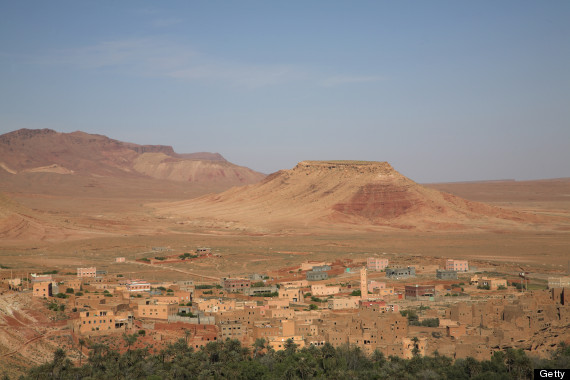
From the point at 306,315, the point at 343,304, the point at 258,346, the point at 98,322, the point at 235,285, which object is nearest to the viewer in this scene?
the point at 258,346

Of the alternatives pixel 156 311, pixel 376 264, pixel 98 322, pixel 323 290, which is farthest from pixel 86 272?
pixel 376 264

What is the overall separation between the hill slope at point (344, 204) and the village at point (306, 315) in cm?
6774

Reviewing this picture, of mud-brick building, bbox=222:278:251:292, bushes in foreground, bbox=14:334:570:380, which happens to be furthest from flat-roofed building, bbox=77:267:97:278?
bushes in foreground, bbox=14:334:570:380

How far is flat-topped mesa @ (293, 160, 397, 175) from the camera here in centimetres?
15388

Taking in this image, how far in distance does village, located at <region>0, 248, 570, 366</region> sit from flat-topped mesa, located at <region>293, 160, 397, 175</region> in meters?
91.4

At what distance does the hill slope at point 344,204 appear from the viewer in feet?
429

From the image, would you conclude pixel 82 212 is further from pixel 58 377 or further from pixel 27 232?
pixel 58 377

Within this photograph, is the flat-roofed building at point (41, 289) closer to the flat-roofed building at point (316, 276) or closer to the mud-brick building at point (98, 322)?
the mud-brick building at point (98, 322)

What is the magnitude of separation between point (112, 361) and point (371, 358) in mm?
12215

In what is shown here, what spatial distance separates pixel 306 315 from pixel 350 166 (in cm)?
11150

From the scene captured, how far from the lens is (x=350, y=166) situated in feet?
516

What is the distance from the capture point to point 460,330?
42062 mm

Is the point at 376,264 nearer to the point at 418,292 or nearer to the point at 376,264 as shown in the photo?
the point at 376,264

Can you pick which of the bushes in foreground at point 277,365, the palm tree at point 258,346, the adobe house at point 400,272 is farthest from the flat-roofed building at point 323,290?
the bushes in foreground at point 277,365
